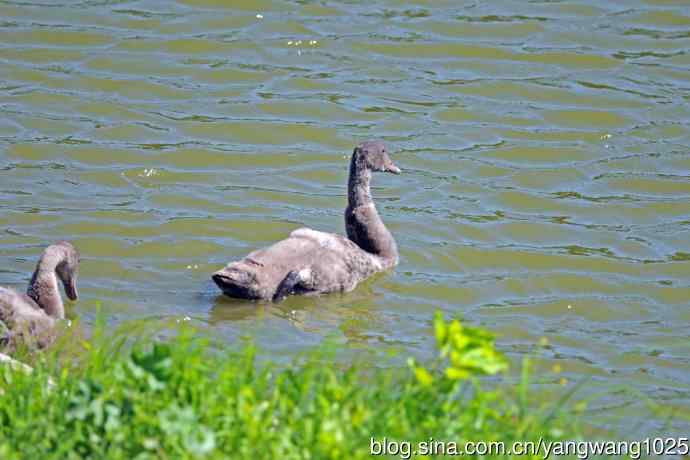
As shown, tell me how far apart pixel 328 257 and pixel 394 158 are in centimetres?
286

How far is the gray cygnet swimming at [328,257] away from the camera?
885 centimetres

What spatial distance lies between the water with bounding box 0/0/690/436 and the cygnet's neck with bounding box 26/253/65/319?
379 millimetres

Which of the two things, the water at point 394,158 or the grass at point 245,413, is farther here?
the water at point 394,158

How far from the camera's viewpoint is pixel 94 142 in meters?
12.0

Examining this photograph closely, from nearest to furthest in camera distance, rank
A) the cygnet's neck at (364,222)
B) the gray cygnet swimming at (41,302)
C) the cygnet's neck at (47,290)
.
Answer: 1. the gray cygnet swimming at (41,302)
2. the cygnet's neck at (47,290)
3. the cygnet's neck at (364,222)

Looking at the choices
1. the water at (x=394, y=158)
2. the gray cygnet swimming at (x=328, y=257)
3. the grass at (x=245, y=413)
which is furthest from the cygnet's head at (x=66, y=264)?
the grass at (x=245, y=413)

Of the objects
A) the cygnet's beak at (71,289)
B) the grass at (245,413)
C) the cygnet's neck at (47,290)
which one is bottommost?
the cygnet's beak at (71,289)

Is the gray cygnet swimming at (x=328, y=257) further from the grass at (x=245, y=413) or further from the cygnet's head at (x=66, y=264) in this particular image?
the grass at (x=245, y=413)

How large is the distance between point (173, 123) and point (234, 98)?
0.81 metres

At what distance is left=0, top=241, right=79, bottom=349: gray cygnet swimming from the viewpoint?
295 inches

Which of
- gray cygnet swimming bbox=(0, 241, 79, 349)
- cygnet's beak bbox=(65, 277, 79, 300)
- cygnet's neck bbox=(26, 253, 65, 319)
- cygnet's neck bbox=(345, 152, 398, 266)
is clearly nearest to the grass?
gray cygnet swimming bbox=(0, 241, 79, 349)

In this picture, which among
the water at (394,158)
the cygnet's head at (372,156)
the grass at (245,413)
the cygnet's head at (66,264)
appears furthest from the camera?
the cygnet's head at (372,156)

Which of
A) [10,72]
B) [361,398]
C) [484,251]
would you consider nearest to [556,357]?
[484,251]

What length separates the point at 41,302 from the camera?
27.2ft
